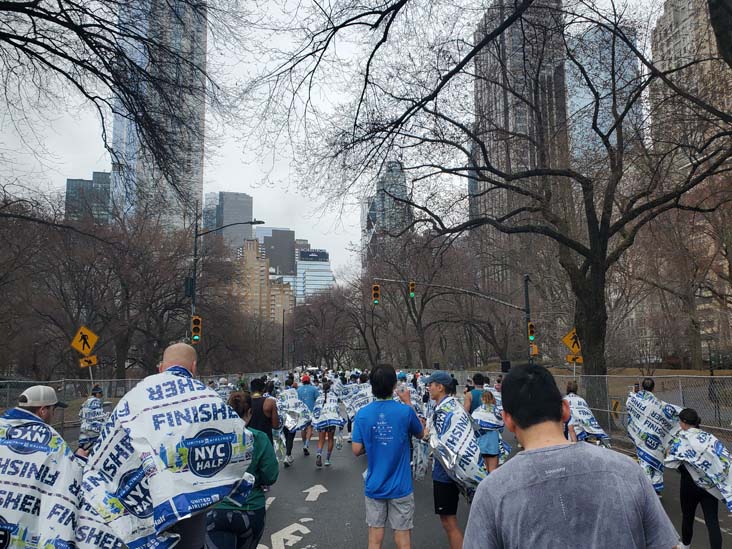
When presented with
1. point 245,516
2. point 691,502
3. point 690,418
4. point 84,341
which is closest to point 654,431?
point 690,418

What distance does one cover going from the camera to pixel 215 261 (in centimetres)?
4059

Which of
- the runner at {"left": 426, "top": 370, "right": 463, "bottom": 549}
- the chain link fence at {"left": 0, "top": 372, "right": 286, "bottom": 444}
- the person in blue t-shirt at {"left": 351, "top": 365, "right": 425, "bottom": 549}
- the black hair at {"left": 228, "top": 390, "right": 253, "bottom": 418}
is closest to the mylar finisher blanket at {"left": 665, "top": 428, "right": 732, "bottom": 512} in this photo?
the runner at {"left": 426, "top": 370, "right": 463, "bottom": 549}

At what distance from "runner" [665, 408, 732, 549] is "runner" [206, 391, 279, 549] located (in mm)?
4607

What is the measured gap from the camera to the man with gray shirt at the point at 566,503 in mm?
1930

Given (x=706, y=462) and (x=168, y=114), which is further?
(x=168, y=114)

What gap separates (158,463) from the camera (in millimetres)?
2994

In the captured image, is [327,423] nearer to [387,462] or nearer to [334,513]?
[334,513]

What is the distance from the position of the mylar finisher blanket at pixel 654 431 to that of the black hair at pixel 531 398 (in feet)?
24.6

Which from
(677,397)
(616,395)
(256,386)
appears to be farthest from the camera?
(616,395)

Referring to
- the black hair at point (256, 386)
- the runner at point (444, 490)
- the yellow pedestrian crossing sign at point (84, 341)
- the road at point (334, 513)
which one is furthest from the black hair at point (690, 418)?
the yellow pedestrian crossing sign at point (84, 341)

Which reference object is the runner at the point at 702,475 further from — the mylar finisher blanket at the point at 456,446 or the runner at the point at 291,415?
the runner at the point at 291,415

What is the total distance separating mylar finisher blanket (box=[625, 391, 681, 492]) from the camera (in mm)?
8523

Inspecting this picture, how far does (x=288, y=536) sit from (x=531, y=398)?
5775 millimetres

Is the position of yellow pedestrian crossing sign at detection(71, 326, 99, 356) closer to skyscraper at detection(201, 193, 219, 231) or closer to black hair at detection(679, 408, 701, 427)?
black hair at detection(679, 408, 701, 427)
